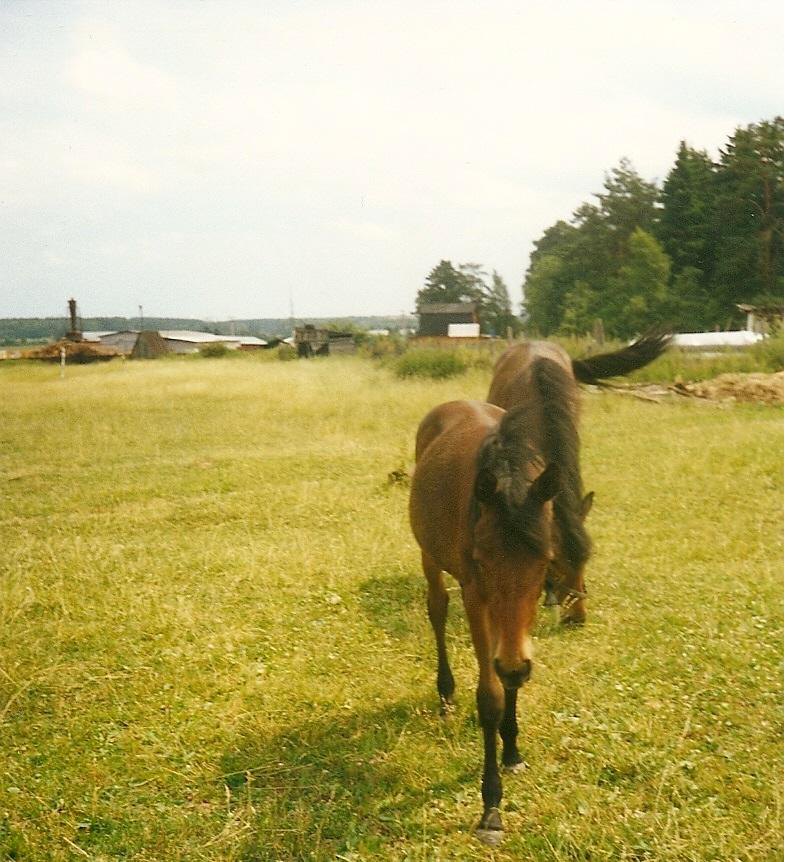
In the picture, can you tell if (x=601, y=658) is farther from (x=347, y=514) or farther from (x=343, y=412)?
(x=343, y=412)

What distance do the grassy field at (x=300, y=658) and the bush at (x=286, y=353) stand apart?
0.61 m

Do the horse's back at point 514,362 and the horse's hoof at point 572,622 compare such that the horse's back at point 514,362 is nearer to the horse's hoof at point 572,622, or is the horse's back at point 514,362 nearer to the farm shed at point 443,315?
the farm shed at point 443,315

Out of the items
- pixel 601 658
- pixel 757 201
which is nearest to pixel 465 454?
pixel 601 658

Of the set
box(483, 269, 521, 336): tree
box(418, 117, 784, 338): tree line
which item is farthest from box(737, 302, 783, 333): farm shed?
box(483, 269, 521, 336): tree

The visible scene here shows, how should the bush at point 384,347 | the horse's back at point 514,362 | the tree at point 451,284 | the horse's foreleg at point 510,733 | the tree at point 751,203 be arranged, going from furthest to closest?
1. the bush at point 384,347
2. the tree at point 751,203
3. the tree at point 451,284
4. the horse's back at point 514,362
5. the horse's foreleg at point 510,733

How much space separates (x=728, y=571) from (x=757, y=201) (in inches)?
166

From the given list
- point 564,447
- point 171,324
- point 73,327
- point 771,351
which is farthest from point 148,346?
point 771,351

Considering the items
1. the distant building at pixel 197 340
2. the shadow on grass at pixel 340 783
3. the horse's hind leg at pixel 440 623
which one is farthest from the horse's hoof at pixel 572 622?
the distant building at pixel 197 340

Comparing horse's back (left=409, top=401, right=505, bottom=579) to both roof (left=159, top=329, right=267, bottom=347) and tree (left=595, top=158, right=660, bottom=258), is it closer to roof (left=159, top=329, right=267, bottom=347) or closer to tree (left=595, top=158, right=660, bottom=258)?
roof (left=159, top=329, right=267, bottom=347)

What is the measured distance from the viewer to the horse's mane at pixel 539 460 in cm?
219

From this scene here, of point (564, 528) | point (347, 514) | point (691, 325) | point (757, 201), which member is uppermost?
point (757, 201)

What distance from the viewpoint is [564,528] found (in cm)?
251

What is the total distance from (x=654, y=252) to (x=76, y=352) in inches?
260

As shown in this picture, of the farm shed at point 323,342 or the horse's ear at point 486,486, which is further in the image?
the farm shed at point 323,342
